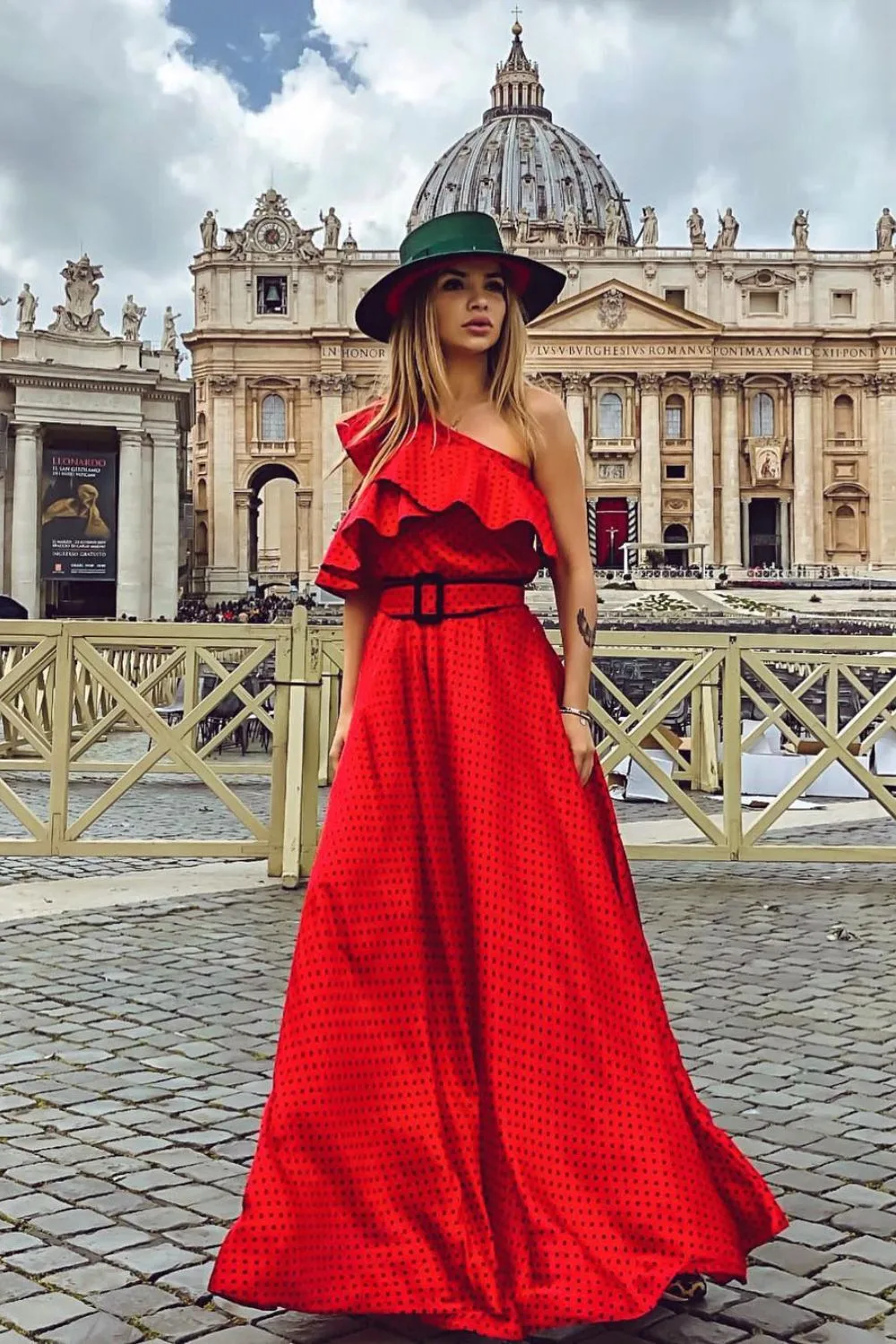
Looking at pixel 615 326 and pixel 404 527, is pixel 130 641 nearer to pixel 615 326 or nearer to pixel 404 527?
pixel 404 527

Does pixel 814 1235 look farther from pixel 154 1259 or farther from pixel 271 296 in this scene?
pixel 271 296

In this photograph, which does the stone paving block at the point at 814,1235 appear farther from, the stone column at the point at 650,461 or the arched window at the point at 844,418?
the arched window at the point at 844,418

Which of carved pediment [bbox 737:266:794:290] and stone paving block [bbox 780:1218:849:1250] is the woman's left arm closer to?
stone paving block [bbox 780:1218:849:1250]

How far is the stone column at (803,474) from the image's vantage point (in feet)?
216

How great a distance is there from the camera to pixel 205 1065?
448 centimetres

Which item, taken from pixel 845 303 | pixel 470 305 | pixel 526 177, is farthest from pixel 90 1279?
pixel 526 177

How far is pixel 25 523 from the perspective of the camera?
109 feet

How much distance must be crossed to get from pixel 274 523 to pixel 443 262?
79057 mm

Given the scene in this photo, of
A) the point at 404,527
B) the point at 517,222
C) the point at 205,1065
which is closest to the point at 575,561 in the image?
the point at 404,527

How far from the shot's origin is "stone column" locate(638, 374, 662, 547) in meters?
65.6

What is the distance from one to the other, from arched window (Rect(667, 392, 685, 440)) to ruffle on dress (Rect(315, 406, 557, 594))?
64.8 metres

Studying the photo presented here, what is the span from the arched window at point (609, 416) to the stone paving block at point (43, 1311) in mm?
64928

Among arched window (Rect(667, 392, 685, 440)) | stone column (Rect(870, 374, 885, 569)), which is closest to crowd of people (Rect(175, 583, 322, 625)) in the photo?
arched window (Rect(667, 392, 685, 440))

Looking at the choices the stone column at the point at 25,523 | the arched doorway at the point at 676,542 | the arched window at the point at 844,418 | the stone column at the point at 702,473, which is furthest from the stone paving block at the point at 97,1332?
the arched window at the point at 844,418
